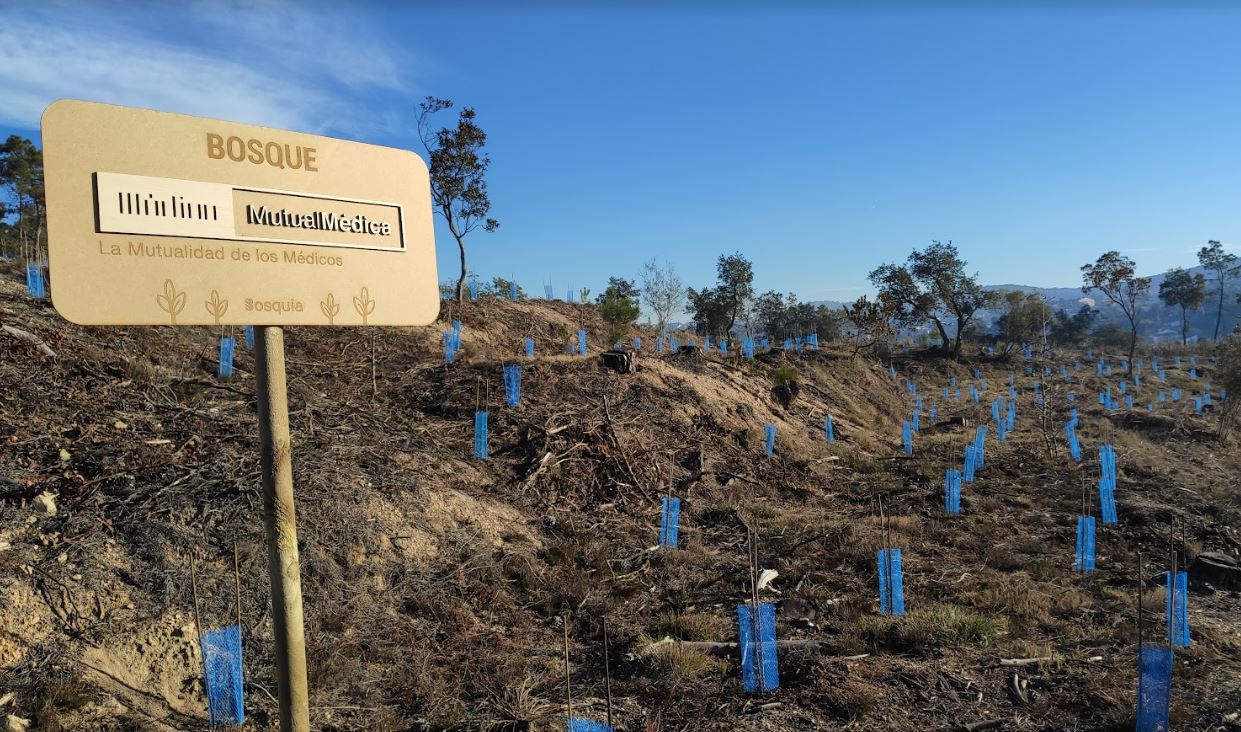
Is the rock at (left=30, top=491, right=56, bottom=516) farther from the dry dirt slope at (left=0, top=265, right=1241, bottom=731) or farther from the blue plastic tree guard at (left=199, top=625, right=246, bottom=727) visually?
the blue plastic tree guard at (left=199, top=625, right=246, bottom=727)

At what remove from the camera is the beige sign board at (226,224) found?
63.7 inches

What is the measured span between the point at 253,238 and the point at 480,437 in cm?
757

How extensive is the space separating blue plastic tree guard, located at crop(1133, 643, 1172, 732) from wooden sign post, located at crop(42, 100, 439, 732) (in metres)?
5.16

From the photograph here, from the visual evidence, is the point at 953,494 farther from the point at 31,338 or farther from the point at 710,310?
the point at 710,310

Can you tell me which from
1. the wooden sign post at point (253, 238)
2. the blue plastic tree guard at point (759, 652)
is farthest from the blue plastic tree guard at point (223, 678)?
the blue plastic tree guard at point (759, 652)

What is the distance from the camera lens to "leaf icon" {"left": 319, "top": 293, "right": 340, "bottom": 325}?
1.98m

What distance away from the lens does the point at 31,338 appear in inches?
305

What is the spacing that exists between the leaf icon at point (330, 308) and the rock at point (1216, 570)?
33.3ft

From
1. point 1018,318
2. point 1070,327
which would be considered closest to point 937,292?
point 1018,318

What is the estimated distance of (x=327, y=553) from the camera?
20.0 ft

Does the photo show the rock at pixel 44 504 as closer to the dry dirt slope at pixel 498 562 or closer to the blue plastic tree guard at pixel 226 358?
the dry dirt slope at pixel 498 562

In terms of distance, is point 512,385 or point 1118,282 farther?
point 1118,282

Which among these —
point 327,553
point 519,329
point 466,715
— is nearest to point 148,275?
point 466,715

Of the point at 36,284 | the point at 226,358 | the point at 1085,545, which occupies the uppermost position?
the point at 36,284
